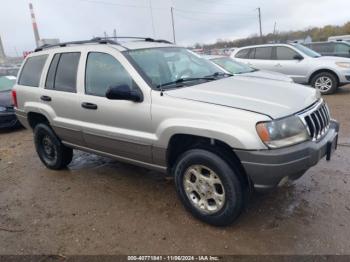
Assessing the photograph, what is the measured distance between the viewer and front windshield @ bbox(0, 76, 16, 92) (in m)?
9.27

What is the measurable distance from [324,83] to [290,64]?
115 centimetres

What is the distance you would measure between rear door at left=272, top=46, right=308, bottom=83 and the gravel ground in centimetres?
575

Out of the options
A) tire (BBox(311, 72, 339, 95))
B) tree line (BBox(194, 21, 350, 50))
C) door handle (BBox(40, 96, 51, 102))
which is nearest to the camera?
door handle (BBox(40, 96, 51, 102))

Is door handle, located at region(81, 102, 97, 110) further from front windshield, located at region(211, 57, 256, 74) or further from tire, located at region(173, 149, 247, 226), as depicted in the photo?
front windshield, located at region(211, 57, 256, 74)

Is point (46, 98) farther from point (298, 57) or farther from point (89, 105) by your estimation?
point (298, 57)

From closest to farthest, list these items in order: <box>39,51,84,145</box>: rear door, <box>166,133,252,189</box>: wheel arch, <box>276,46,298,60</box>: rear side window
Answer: <box>166,133,252,189</box>: wheel arch, <box>39,51,84,145</box>: rear door, <box>276,46,298,60</box>: rear side window

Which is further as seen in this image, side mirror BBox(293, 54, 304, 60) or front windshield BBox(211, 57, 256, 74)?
side mirror BBox(293, 54, 304, 60)

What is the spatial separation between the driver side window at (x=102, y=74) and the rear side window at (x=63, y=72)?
0.84 ft

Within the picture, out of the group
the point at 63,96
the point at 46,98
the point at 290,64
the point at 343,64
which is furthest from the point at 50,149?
the point at 343,64

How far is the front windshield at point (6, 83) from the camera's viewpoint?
9.27 metres

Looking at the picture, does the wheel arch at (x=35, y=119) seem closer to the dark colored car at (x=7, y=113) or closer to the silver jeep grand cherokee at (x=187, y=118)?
the silver jeep grand cherokee at (x=187, y=118)

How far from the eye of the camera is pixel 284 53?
10539 mm

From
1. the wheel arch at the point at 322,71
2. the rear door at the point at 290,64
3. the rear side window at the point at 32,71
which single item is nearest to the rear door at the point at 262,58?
Answer: the rear door at the point at 290,64

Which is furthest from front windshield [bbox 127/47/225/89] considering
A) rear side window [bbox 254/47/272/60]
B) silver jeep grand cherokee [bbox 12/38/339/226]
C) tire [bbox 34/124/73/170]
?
rear side window [bbox 254/47/272/60]
